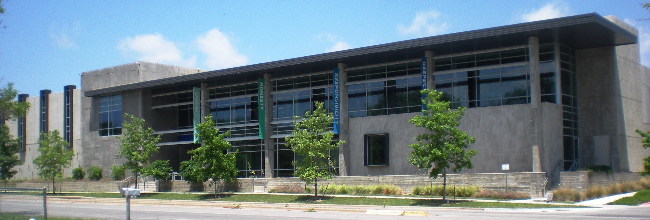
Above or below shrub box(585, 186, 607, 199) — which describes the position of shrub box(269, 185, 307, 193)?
below

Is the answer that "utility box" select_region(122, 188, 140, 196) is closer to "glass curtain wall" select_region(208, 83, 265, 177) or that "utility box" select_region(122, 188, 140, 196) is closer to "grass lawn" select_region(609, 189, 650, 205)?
"grass lawn" select_region(609, 189, 650, 205)

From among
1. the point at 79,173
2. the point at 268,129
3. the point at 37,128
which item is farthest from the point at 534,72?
the point at 37,128

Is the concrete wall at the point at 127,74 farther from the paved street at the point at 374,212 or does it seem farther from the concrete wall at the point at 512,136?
the paved street at the point at 374,212

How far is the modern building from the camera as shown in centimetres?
3775

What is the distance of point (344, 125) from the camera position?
45875 mm

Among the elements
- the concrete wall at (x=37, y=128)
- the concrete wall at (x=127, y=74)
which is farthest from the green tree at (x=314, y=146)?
the concrete wall at (x=37, y=128)

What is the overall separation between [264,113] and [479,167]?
19704 millimetres

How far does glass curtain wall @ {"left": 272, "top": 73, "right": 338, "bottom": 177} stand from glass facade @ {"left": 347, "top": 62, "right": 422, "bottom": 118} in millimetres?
2477

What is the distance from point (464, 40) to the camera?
127ft

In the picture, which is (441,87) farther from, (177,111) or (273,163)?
(177,111)

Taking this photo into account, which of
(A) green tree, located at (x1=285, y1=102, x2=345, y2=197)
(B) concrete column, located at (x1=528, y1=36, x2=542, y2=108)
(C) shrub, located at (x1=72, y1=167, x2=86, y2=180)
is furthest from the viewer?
(C) shrub, located at (x1=72, y1=167, x2=86, y2=180)

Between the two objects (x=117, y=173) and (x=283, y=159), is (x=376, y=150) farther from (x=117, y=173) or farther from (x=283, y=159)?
(x=117, y=173)

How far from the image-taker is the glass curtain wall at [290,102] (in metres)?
49.1

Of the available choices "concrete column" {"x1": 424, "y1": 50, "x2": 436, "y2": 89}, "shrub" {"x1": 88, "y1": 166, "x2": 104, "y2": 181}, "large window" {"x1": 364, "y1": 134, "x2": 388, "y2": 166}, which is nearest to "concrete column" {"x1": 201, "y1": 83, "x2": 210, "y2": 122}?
"shrub" {"x1": 88, "y1": 166, "x2": 104, "y2": 181}
